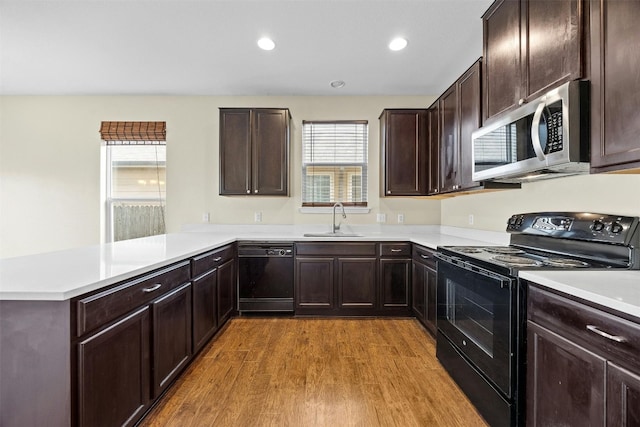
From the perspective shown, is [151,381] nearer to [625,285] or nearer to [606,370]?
[606,370]

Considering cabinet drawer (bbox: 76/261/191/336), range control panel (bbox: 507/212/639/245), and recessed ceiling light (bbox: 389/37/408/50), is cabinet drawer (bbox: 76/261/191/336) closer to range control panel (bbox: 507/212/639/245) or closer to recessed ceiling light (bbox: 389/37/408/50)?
range control panel (bbox: 507/212/639/245)

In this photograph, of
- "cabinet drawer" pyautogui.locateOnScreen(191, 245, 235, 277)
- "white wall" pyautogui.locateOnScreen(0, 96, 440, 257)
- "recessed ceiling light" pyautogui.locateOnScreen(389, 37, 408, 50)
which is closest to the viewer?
"cabinet drawer" pyautogui.locateOnScreen(191, 245, 235, 277)

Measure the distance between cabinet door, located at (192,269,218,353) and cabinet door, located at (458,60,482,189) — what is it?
7.54 feet

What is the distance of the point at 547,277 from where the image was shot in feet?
4.30

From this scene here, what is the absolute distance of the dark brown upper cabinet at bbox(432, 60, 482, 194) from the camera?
2447 mm

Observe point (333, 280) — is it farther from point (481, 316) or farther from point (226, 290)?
point (481, 316)

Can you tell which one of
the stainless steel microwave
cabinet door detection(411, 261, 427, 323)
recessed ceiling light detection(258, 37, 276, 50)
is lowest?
cabinet door detection(411, 261, 427, 323)

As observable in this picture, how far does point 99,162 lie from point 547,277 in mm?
4735

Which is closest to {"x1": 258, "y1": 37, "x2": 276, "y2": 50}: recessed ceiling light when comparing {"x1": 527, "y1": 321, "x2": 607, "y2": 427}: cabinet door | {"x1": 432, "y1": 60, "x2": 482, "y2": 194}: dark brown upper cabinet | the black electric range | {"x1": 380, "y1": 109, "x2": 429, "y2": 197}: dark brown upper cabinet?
{"x1": 380, "y1": 109, "x2": 429, "y2": 197}: dark brown upper cabinet

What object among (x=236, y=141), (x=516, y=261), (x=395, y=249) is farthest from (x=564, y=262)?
(x=236, y=141)

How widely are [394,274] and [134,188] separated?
3.43 metres

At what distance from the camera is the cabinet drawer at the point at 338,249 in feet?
10.9

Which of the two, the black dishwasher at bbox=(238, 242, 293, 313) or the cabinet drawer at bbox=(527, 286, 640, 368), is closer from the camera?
the cabinet drawer at bbox=(527, 286, 640, 368)

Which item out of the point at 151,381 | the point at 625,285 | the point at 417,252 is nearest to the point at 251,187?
the point at 417,252
